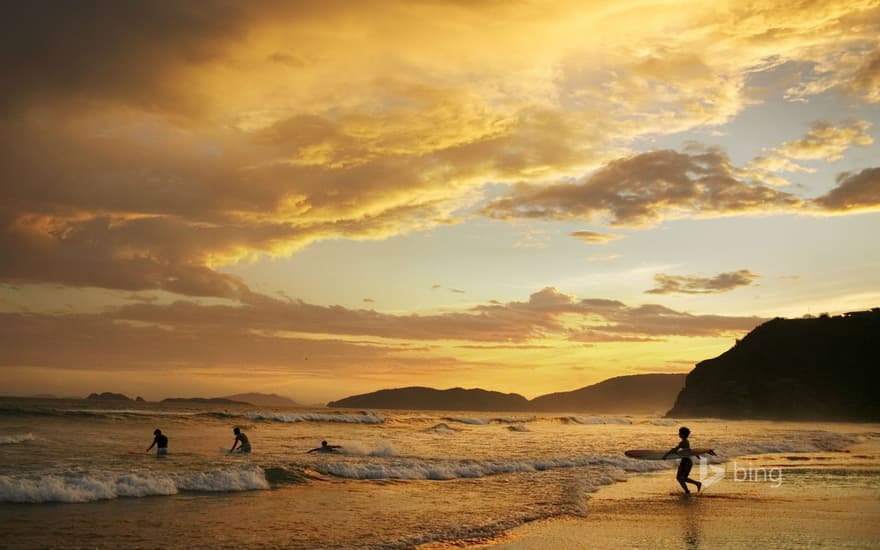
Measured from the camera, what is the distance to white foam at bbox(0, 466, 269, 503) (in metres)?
18.4

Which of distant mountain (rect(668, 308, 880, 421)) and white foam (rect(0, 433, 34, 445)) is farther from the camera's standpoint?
distant mountain (rect(668, 308, 880, 421))

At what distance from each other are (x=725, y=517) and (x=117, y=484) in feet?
60.9

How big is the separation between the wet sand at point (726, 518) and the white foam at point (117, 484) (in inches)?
460

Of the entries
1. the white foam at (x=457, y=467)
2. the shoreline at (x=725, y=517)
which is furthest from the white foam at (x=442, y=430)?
the shoreline at (x=725, y=517)

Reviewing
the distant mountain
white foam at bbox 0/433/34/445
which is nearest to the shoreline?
white foam at bbox 0/433/34/445

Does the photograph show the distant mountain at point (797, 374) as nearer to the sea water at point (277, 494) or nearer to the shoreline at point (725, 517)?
the sea water at point (277, 494)

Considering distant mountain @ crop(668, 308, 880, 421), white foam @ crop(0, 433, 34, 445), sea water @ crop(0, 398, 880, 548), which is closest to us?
sea water @ crop(0, 398, 880, 548)

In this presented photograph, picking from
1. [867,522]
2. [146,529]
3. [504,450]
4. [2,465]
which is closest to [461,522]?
[146,529]

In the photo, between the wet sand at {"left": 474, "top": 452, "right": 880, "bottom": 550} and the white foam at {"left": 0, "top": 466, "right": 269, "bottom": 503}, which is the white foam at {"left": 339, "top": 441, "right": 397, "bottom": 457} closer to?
the white foam at {"left": 0, "top": 466, "right": 269, "bottom": 503}

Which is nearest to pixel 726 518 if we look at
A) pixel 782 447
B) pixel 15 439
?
pixel 782 447

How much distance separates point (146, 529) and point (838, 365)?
160 metres

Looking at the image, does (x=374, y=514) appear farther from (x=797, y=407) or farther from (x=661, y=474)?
(x=797, y=407)

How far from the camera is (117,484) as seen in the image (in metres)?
20.0

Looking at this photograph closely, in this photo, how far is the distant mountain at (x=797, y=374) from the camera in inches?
5123
